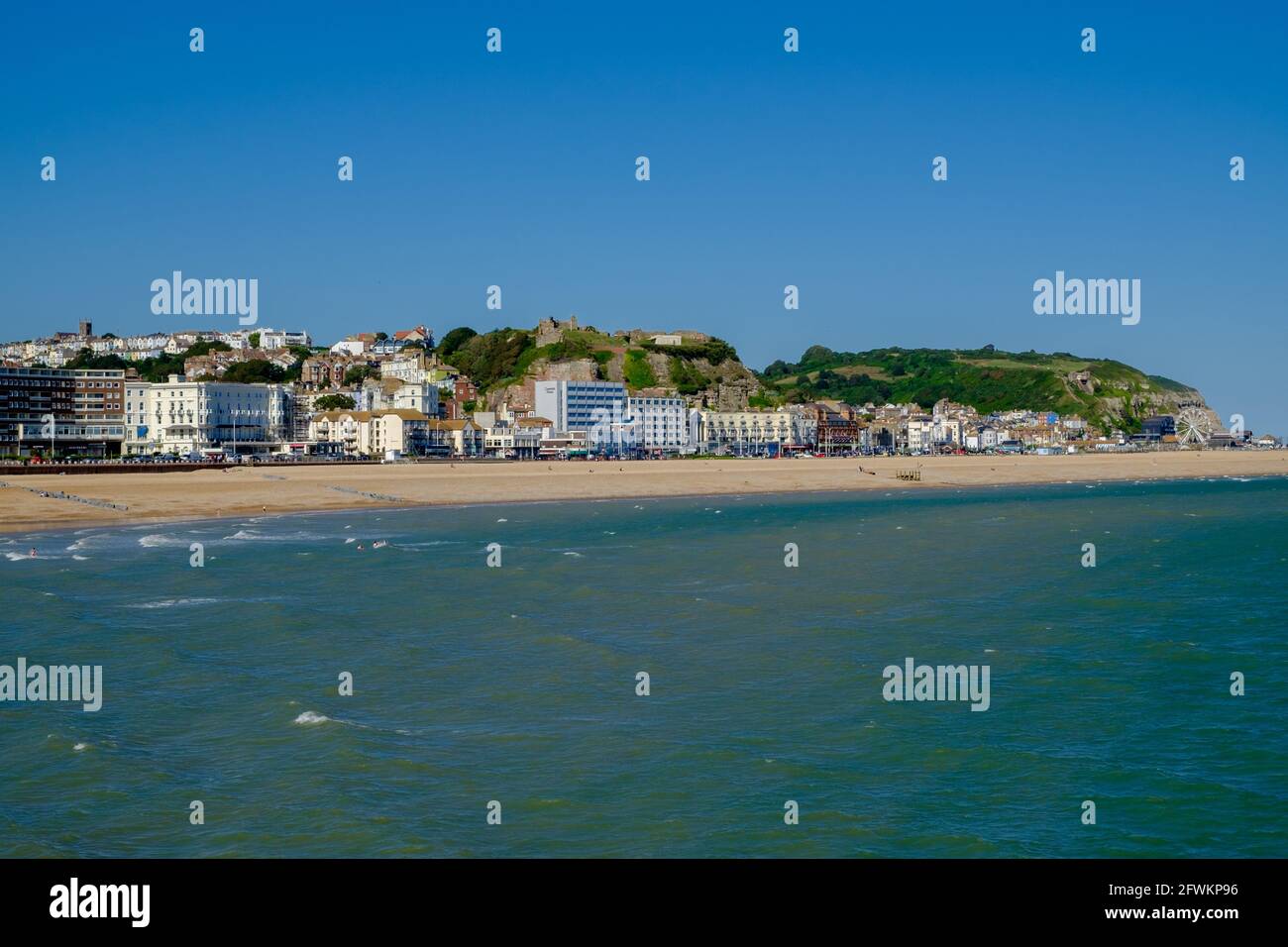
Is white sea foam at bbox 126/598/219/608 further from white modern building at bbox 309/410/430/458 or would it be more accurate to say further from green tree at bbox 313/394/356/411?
green tree at bbox 313/394/356/411

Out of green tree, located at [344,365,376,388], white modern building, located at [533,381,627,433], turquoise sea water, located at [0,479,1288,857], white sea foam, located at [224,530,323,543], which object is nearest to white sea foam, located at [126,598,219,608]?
turquoise sea water, located at [0,479,1288,857]
